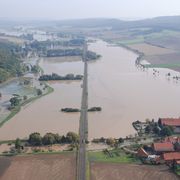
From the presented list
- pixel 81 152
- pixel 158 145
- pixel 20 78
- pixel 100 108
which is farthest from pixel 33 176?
pixel 20 78

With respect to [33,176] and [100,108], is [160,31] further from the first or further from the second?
[33,176]

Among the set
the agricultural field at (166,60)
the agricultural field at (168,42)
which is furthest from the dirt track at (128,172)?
the agricultural field at (168,42)

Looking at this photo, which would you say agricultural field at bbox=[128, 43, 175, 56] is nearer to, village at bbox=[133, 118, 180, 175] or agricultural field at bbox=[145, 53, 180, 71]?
agricultural field at bbox=[145, 53, 180, 71]

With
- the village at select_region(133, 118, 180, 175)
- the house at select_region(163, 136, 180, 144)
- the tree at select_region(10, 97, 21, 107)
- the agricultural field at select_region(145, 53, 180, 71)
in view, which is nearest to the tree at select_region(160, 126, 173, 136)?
the village at select_region(133, 118, 180, 175)

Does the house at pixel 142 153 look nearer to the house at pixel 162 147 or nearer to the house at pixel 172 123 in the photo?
the house at pixel 162 147

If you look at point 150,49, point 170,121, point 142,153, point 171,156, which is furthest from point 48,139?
point 150,49

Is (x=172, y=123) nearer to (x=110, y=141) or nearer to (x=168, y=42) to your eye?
(x=110, y=141)
